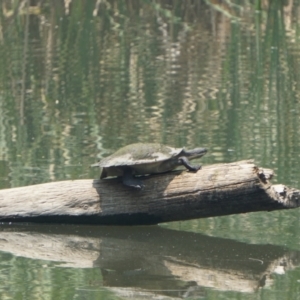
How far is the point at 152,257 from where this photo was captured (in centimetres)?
509

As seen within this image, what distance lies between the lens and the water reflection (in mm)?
4609

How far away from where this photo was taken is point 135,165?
541 cm

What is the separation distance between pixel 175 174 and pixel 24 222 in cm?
93

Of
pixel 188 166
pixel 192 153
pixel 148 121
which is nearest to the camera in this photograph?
pixel 188 166

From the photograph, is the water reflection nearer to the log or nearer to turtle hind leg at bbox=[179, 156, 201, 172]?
the log

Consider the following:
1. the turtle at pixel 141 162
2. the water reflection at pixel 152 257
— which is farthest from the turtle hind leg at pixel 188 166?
the water reflection at pixel 152 257

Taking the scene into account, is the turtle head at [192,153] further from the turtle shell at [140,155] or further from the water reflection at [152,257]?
the water reflection at [152,257]

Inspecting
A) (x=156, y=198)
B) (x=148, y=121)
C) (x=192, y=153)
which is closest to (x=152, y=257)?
(x=156, y=198)

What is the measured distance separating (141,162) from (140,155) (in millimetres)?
55

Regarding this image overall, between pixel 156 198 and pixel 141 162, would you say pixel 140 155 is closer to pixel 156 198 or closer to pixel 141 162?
pixel 141 162

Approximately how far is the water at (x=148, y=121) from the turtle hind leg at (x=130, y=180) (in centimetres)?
31

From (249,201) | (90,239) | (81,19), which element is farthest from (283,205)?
(81,19)

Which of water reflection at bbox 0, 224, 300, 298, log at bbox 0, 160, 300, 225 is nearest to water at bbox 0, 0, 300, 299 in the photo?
water reflection at bbox 0, 224, 300, 298

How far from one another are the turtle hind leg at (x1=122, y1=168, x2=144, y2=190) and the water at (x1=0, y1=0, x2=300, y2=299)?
1.00 ft
